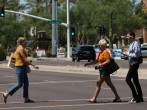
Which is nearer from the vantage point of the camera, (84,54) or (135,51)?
(135,51)

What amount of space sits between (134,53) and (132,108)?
193cm

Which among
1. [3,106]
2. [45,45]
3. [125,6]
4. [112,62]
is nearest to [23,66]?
[3,106]

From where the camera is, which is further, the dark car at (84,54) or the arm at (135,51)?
the dark car at (84,54)

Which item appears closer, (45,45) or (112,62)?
(112,62)

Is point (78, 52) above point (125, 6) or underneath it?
underneath

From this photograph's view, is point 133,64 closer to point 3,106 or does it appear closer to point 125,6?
point 3,106

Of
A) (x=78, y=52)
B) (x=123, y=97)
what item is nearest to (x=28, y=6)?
(x=78, y=52)

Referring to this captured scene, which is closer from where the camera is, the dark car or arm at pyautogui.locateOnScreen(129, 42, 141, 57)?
arm at pyautogui.locateOnScreen(129, 42, 141, 57)

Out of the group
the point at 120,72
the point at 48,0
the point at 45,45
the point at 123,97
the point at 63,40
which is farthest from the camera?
the point at 48,0

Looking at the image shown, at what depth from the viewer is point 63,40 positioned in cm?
9862

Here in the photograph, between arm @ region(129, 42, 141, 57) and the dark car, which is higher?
arm @ region(129, 42, 141, 57)

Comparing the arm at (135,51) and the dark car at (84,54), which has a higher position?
the arm at (135,51)

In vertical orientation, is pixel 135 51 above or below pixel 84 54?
above

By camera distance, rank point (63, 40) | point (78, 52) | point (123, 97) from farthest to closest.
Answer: point (63, 40) → point (78, 52) → point (123, 97)
